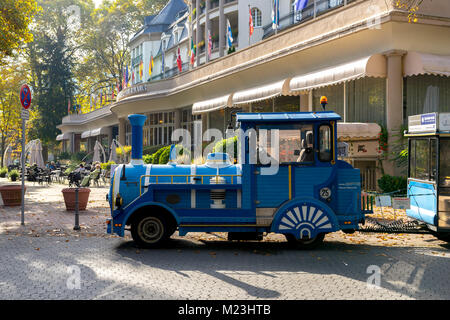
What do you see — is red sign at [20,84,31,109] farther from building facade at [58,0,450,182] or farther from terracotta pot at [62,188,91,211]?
building facade at [58,0,450,182]

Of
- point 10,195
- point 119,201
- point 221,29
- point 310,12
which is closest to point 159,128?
point 221,29

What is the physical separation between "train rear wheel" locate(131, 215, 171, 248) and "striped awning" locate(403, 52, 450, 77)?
11.0m

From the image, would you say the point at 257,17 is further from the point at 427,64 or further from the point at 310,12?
the point at 427,64

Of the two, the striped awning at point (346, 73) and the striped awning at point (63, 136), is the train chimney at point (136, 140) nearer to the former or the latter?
the striped awning at point (346, 73)

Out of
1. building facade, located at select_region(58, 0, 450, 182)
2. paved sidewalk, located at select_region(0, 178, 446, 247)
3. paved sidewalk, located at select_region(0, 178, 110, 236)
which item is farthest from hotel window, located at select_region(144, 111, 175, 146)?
paved sidewalk, located at select_region(0, 178, 446, 247)

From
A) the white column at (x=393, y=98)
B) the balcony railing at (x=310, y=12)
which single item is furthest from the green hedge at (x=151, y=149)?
the white column at (x=393, y=98)

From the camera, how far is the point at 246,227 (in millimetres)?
8562

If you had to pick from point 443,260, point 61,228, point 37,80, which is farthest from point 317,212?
point 37,80

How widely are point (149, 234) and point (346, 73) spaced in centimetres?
1092

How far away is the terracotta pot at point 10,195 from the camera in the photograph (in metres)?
16.0

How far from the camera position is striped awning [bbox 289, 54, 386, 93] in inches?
633

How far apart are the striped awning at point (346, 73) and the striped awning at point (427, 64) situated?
91 cm
